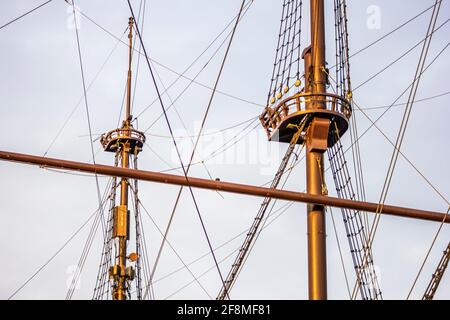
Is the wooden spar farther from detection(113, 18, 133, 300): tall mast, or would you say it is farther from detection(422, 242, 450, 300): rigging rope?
detection(113, 18, 133, 300): tall mast

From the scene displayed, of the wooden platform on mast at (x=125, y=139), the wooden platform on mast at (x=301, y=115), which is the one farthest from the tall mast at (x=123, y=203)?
the wooden platform on mast at (x=301, y=115)

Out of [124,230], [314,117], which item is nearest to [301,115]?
[314,117]

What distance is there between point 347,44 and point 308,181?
3149 millimetres

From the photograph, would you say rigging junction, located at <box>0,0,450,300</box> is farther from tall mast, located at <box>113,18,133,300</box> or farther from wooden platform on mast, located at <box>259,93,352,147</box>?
tall mast, located at <box>113,18,133,300</box>

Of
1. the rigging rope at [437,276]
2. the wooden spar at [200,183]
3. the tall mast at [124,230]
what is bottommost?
the rigging rope at [437,276]

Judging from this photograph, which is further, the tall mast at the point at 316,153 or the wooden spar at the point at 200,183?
the wooden spar at the point at 200,183

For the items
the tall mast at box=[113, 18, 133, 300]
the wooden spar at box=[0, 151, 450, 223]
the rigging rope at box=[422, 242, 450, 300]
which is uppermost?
the tall mast at box=[113, 18, 133, 300]

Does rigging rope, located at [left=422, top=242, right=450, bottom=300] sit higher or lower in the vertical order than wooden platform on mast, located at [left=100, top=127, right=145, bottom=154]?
lower

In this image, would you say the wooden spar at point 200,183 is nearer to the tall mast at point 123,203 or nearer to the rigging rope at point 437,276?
the rigging rope at point 437,276

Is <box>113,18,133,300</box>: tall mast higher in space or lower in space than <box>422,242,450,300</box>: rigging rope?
higher

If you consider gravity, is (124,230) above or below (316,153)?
above

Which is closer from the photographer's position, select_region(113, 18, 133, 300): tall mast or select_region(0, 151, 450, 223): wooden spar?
select_region(0, 151, 450, 223): wooden spar

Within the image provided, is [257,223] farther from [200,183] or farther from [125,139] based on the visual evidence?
[125,139]

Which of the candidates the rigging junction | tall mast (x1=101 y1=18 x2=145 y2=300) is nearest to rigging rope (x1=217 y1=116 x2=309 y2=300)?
the rigging junction
